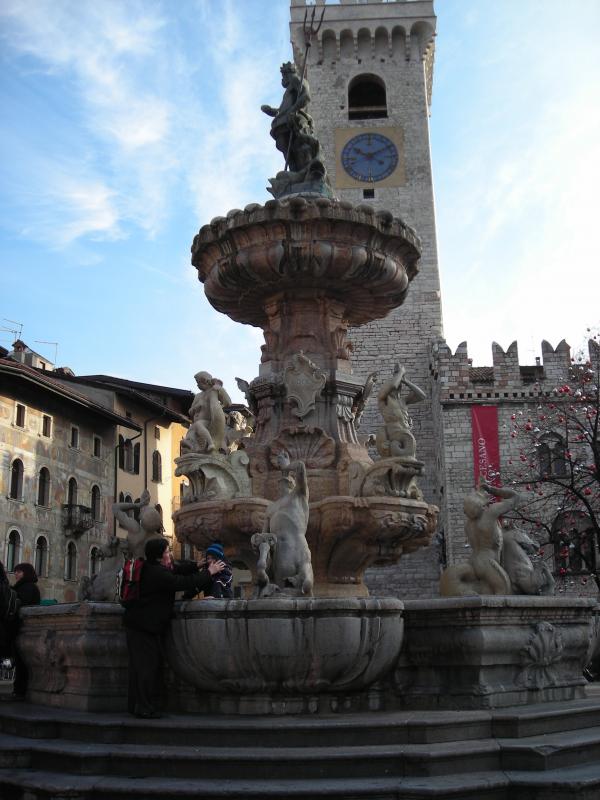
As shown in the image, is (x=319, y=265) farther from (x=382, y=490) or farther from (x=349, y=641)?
(x=349, y=641)

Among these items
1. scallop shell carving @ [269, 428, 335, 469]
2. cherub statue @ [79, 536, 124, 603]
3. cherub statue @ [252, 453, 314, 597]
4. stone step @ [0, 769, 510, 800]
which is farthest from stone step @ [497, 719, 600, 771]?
scallop shell carving @ [269, 428, 335, 469]

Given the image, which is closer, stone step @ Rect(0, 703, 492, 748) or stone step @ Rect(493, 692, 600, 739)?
stone step @ Rect(0, 703, 492, 748)

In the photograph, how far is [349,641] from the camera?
631 centimetres

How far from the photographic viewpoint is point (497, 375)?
3609cm

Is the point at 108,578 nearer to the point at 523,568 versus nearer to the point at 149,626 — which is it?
the point at 149,626

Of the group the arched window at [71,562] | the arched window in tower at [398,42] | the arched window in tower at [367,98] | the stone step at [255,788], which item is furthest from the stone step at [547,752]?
the arched window in tower at [398,42]

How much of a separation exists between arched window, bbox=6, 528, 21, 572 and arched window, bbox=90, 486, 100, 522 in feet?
16.3

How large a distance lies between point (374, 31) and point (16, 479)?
29438 millimetres

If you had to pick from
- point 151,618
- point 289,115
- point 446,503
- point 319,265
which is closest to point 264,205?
point 319,265

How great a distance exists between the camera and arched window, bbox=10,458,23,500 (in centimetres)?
3044

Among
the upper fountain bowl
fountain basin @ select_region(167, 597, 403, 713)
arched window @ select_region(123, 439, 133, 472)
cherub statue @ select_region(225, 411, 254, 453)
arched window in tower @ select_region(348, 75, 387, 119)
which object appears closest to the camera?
fountain basin @ select_region(167, 597, 403, 713)

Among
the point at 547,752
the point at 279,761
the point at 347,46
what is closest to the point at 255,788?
the point at 279,761

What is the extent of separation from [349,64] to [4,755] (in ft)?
147

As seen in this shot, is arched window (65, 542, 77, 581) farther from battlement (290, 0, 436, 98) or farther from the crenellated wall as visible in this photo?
battlement (290, 0, 436, 98)
